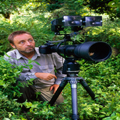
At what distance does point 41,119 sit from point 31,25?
2.40m

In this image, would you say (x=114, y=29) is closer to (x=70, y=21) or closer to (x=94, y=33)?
(x=94, y=33)

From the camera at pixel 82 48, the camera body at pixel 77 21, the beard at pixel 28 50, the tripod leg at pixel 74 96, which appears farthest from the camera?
the beard at pixel 28 50

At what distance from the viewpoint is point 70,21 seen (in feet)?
5.39

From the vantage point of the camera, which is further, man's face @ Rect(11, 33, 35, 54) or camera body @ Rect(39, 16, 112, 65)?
man's face @ Rect(11, 33, 35, 54)

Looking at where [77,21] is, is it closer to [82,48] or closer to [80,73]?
[82,48]

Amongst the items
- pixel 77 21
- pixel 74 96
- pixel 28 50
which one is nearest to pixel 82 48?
pixel 77 21

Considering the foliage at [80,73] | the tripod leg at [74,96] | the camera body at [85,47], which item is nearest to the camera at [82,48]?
the camera body at [85,47]

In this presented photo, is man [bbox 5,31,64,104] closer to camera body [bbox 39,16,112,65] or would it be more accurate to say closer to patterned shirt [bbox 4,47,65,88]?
patterned shirt [bbox 4,47,65,88]

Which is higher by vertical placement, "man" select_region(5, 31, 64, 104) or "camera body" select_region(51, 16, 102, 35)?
"camera body" select_region(51, 16, 102, 35)

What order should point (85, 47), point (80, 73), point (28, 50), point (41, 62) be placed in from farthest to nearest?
point (80, 73), point (41, 62), point (28, 50), point (85, 47)

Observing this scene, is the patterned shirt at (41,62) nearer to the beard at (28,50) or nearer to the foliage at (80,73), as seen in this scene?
the beard at (28,50)

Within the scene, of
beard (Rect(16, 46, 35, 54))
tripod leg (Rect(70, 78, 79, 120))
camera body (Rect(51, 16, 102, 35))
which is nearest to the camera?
camera body (Rect(51, 16, 102, 35))

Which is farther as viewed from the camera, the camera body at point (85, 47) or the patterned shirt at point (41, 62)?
the patterned shirt at point (41, 62)

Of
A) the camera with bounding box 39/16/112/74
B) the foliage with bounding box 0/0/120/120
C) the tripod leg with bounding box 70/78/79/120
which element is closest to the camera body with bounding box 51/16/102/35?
the camera with bounding box 39/16/112/74
